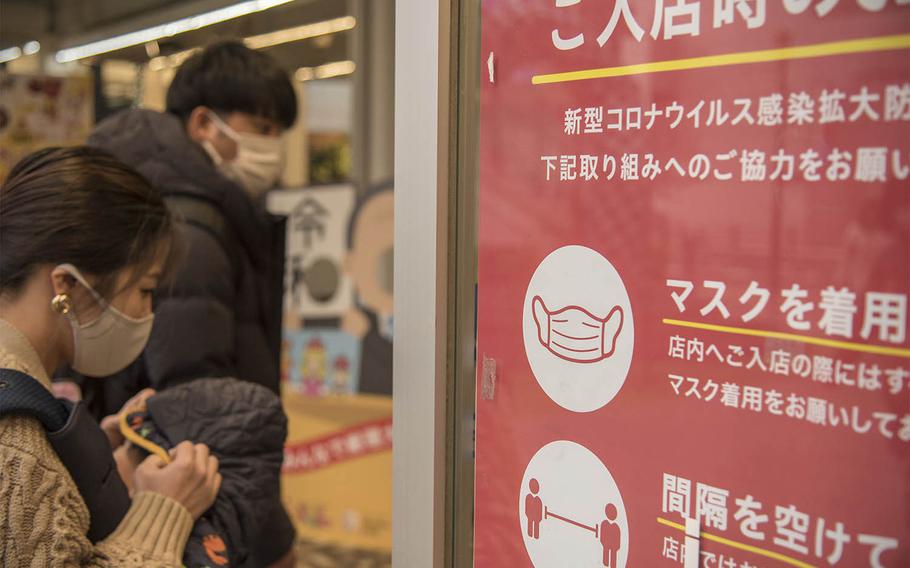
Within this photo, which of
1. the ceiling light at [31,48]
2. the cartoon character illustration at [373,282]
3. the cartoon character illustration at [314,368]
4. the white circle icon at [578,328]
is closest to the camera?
the white circle icon at [578,328]

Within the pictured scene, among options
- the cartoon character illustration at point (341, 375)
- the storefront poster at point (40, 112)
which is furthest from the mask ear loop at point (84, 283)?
the storefront poster at point (40, 112)

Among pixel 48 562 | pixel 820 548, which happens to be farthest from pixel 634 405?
pixel 48 562

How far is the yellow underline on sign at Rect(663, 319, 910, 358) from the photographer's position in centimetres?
67

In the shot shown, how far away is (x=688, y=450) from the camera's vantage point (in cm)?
81

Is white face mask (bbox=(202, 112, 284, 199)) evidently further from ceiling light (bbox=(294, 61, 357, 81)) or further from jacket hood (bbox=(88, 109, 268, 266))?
ceiling light (bbox=(294, 61, 357, 81))

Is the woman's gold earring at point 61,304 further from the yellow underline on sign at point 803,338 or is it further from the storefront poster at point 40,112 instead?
the storefront poster at point 40,112

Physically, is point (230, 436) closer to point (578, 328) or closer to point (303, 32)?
point (578, 328)

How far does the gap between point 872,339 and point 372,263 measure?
3048 millimetres

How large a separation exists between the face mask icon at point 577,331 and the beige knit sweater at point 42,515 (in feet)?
2.08

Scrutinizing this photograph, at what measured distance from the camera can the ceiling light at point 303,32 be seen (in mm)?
4852

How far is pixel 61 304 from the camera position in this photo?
124 cm

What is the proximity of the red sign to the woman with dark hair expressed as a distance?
0.52 m

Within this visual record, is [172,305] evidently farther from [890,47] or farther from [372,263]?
[372,263]

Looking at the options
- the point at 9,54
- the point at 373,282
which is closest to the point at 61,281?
the point at 373,282
